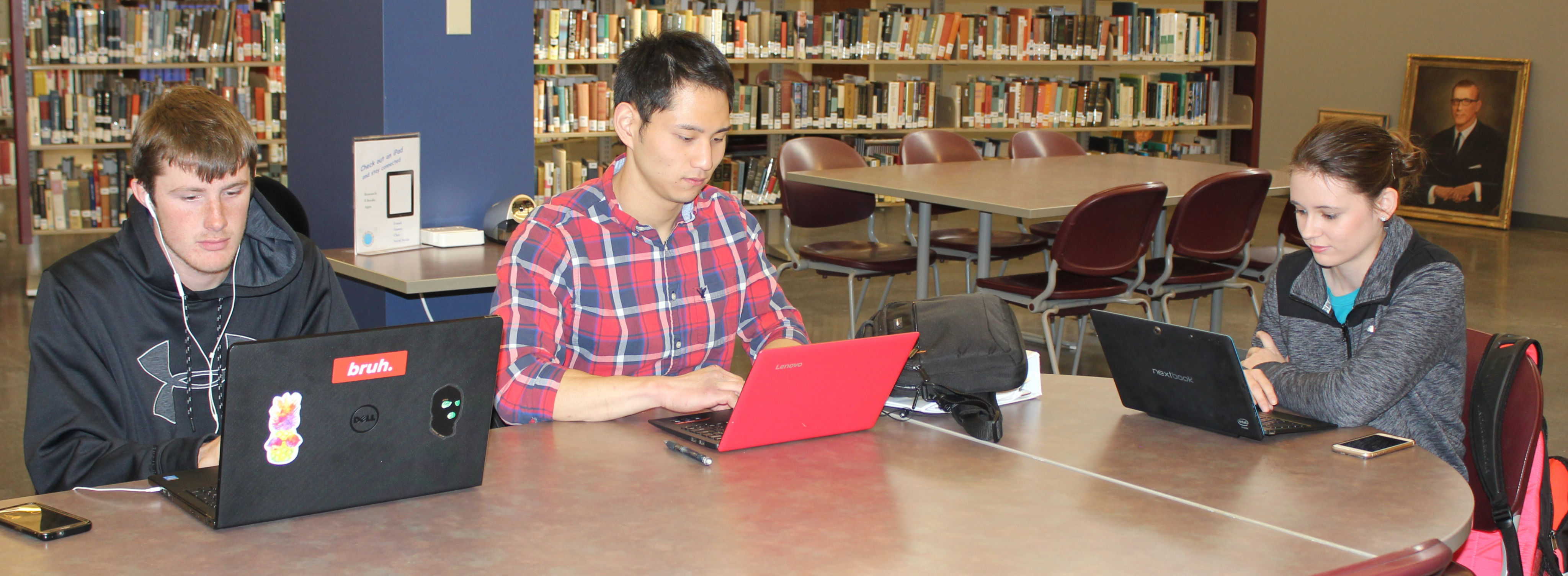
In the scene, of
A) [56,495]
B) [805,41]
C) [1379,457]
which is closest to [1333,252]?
[1379,457]

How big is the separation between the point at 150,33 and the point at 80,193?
0.85 m

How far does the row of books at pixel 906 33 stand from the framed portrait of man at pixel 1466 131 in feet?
6.18

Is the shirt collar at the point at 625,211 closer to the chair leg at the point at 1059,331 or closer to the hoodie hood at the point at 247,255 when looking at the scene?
the hoodie hood at the point at 247,255

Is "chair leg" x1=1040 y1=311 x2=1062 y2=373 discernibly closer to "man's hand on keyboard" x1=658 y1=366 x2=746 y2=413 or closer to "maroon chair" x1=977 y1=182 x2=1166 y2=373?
"maroon chair" x1=977 y1=182 x2=1166 y2=373

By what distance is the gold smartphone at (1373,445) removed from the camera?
5.94 feet

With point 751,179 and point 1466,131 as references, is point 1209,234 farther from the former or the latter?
point 1466,131

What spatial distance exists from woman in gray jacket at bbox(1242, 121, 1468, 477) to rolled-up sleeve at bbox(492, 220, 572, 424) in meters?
1.07

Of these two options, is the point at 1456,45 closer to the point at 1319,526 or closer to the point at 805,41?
the point at 805,41

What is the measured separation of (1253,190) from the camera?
4598mm

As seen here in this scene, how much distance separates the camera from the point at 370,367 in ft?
4.61

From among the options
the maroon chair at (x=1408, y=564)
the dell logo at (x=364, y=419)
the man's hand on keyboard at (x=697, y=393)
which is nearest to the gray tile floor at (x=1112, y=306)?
the man's hand on keyboard at (x=697, y=393)

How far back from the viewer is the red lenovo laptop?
168cm

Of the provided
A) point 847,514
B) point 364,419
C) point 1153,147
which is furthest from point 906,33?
point 364,419

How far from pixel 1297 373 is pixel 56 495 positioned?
1.77m
